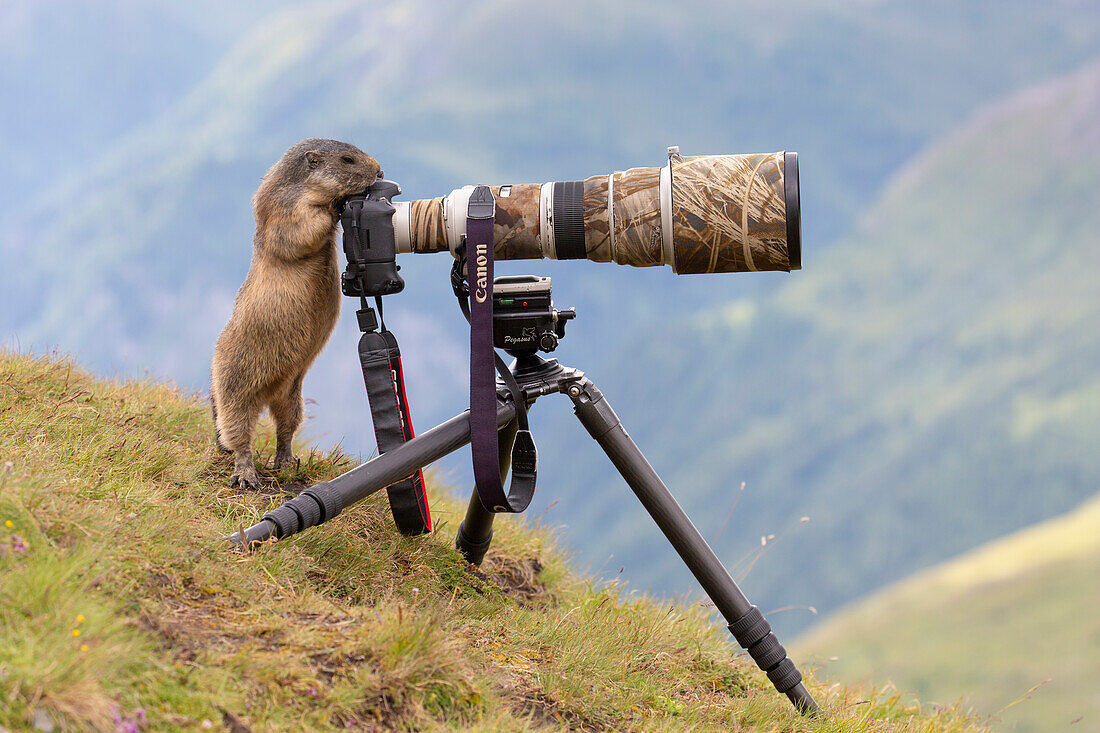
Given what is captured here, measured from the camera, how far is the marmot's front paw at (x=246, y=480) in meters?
3.69

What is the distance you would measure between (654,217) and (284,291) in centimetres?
140

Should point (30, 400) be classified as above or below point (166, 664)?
above

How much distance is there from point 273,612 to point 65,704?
29.5 inches

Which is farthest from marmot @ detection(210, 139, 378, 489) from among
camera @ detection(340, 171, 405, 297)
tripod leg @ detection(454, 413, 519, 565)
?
tripod leg @ detection(454, 413, 519, 565)

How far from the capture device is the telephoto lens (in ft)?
9.93

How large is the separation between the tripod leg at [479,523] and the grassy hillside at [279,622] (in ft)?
0.24

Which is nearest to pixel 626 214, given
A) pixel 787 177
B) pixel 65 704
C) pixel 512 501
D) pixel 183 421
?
pixel 787 177

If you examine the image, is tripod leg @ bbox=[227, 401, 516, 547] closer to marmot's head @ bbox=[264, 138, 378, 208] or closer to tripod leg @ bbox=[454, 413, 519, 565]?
tripod leg @ bbox=[454, 413, 519, 565]

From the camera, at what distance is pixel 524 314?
315 cm

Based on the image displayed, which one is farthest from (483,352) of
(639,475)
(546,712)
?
(546,712)

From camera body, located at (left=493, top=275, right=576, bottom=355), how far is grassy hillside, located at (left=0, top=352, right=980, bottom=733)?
0.96 m

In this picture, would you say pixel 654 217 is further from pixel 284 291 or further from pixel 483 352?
pixel 284 291

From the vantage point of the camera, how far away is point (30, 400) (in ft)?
13.0

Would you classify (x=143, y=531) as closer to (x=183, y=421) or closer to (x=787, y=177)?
(x=183, y=421)
